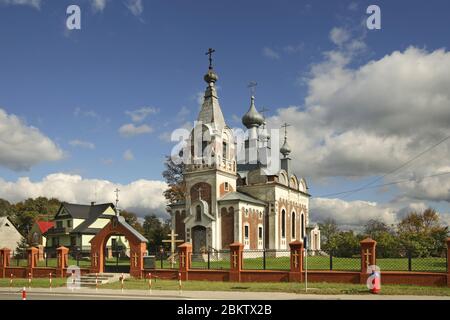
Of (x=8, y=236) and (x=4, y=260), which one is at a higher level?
(x=4, y=260)

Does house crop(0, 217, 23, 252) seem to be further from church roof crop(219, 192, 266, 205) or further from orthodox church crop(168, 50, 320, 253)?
church roof crop(219, 192, 266, 205)

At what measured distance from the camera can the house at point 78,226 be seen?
52750mm

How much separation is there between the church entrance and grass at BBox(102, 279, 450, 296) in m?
15.1

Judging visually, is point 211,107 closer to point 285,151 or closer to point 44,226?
point 285,151

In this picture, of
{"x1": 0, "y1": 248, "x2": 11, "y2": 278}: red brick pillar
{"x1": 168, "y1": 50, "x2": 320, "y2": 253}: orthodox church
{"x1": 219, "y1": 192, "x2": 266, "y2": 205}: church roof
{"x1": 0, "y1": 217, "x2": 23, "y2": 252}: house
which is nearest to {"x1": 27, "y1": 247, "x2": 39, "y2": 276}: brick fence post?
{"x1": 0, "y1": 248, "x2": 11, "y2": 278}: red brick pillar

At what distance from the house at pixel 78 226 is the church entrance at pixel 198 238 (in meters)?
16.5

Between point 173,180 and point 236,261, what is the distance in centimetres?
3249

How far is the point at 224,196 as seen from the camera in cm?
3959

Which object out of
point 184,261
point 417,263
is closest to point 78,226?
point 184,261

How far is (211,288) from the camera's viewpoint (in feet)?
65.4
